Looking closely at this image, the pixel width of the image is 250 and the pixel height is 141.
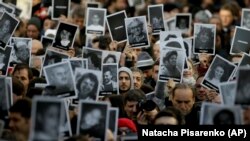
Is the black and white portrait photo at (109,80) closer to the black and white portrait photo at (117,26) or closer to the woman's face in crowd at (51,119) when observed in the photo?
the black and white portrait photo at (117,26)

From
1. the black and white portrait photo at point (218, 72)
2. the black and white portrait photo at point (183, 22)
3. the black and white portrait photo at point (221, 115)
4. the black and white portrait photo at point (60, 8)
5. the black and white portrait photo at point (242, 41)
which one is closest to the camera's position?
the black and white portrait photo at point (221, 115)

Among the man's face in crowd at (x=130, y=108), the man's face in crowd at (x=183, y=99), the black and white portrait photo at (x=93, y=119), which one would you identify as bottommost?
the man's face in crowd at (x=130, y=108)

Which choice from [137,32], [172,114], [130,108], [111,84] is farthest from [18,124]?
[137,32]

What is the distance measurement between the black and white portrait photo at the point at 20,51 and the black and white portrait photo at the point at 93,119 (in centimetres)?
447

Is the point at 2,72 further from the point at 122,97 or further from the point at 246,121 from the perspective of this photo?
the point at 246,121

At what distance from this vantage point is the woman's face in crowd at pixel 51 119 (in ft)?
25.9

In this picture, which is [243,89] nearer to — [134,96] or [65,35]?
→ [134,96]

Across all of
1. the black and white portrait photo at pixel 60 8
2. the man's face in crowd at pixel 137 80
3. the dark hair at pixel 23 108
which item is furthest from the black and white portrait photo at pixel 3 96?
the black and white portrait photo at pixel 60 8

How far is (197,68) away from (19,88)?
3.34 metres

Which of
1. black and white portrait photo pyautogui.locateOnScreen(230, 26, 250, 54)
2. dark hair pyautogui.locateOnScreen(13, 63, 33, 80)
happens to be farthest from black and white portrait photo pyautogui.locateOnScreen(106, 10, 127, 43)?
dark hair pyautogui.locateOnScreen(13, 63, 33, 80)

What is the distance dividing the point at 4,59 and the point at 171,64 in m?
1.96

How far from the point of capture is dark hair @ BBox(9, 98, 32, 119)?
9422 mm

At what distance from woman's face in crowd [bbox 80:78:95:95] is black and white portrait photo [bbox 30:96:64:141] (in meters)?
2.19

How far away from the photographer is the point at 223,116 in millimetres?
8477
